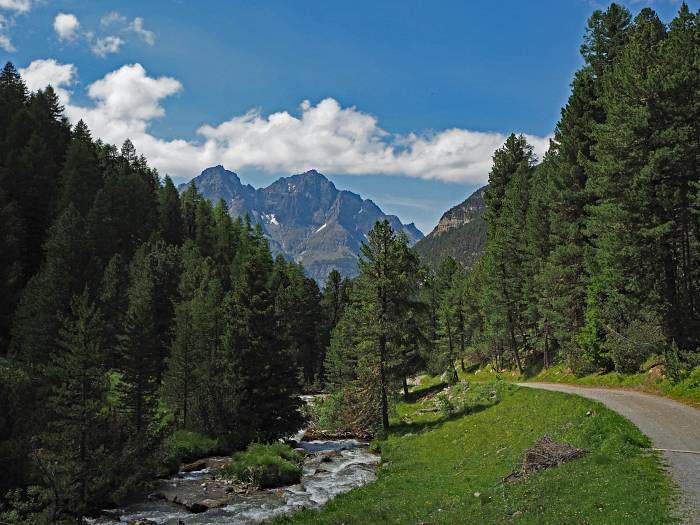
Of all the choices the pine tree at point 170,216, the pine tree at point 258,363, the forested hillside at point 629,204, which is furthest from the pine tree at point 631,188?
the pine tree at point 170,216

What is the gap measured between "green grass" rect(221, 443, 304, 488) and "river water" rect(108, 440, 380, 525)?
3.00 feet

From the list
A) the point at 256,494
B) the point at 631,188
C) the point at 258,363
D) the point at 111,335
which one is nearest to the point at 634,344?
the point at 631,188

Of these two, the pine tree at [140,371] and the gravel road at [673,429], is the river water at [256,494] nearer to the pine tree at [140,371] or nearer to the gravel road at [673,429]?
the pine tree at [140,371]

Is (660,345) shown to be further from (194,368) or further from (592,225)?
(194,368)

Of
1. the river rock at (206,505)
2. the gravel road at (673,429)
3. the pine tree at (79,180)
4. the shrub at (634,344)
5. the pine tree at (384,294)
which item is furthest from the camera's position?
the pine tree at (79,180)

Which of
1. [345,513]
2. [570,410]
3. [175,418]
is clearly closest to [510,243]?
[570,410]

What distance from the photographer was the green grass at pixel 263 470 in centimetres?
3062

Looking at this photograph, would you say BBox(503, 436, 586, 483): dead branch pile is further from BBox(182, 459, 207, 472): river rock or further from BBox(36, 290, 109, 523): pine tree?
BBox(182, 459, 207, 472): river rock

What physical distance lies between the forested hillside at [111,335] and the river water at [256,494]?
6.73 feet

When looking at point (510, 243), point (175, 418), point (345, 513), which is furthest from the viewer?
point (510, 243)

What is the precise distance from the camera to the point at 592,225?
119ft

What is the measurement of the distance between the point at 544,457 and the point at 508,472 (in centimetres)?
233

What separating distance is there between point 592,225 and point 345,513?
27.0 meters

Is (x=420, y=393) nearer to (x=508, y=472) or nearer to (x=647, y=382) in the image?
(x=647, y=382)
